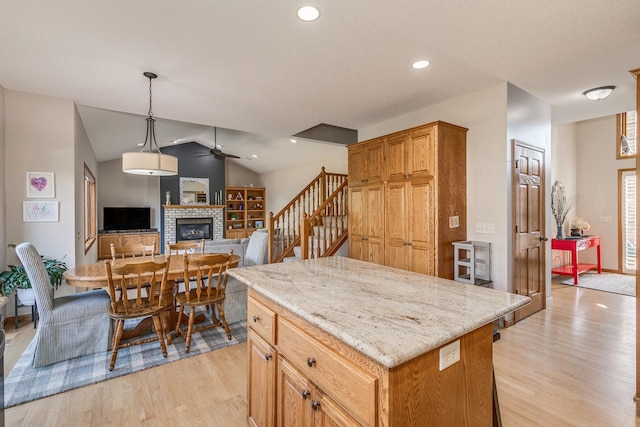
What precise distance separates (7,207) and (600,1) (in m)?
5.92

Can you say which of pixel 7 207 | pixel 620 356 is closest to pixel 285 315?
pixel 620 356

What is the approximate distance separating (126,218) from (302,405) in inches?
371

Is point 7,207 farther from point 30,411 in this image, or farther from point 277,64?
point 277,64

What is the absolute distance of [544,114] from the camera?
4090 millimetres

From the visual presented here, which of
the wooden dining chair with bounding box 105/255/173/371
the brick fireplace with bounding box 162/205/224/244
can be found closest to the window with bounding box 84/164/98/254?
the brick fireplace with bounding box 162/205/224/244

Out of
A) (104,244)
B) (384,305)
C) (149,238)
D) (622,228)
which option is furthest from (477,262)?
(104,244)

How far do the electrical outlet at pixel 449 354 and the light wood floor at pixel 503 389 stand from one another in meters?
1.35

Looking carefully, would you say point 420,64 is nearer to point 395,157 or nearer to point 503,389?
point 395,157

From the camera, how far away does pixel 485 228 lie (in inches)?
143

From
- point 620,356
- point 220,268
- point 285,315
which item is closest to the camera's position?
point 285,315

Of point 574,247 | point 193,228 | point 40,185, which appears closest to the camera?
point 40,185

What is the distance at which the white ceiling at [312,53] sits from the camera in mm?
2184

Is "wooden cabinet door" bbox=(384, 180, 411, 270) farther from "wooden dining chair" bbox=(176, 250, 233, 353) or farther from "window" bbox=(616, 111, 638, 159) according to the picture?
"window" bbox=(616, 111, 638, 159)

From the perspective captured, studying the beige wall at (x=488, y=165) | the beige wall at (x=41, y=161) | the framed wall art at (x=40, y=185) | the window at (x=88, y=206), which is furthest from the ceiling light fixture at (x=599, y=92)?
the window at (x=88, y=206)
